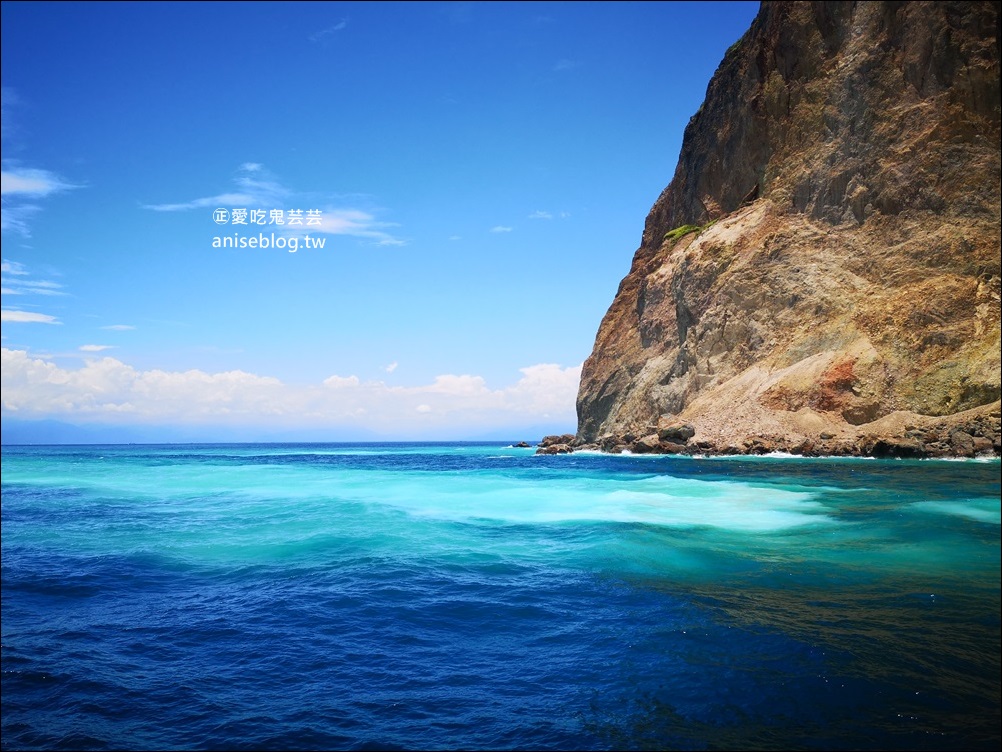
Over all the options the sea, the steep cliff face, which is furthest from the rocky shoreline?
the sea

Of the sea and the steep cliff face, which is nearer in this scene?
the sea

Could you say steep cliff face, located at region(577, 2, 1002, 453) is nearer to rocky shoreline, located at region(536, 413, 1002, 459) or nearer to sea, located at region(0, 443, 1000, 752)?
rocky shoreline, located at region(536, 413, 1002, 459)

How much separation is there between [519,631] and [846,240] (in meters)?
47.4

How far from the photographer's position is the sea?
632 centimetres

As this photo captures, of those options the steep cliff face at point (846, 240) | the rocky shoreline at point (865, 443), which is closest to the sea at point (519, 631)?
the rocky shoreline at point (865, 443)

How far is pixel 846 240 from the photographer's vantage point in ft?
154

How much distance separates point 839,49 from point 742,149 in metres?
12.1

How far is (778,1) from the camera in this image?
5594 centimetres

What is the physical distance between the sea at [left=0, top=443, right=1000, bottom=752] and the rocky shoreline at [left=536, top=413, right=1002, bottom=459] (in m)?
16.3

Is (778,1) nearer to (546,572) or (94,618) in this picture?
(546,572)

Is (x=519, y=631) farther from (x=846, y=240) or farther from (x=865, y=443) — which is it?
(x=846, y=240)

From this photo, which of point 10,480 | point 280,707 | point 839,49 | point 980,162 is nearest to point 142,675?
point 280,707

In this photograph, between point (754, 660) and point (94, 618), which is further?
point (94, 618)

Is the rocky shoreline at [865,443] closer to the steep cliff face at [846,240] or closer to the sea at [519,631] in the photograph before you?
the steep cliff face at [846,240]
